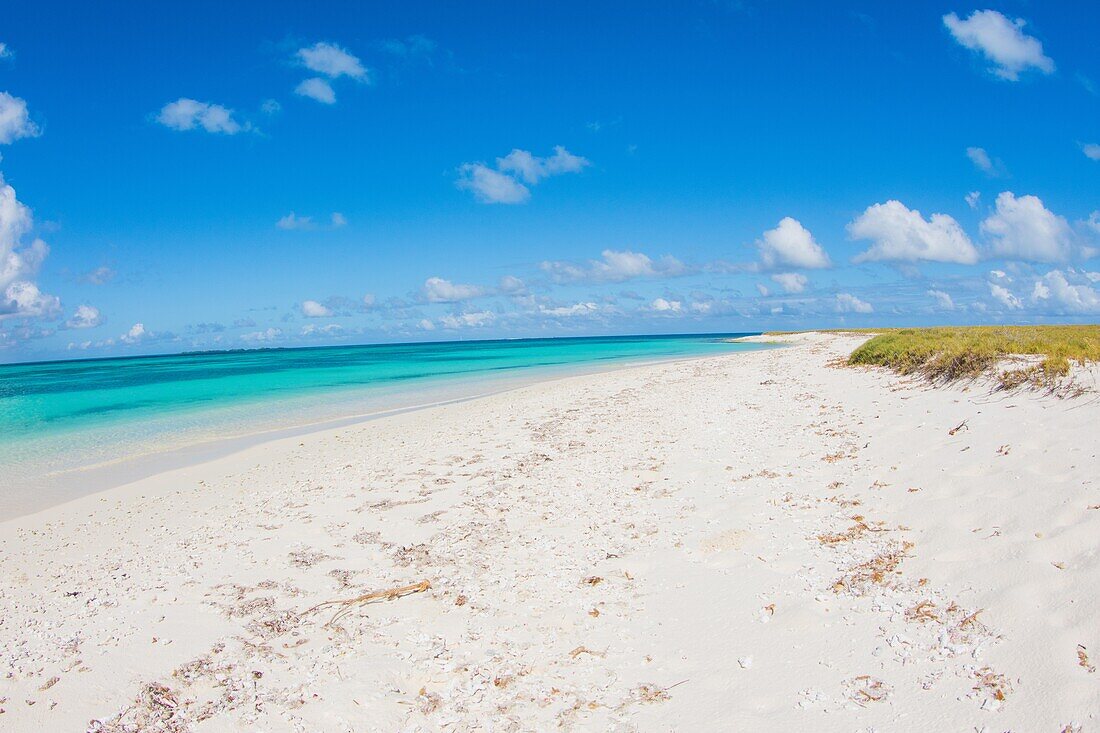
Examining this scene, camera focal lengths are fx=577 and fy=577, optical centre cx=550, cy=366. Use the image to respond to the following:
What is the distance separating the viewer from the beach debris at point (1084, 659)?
3.66 meters

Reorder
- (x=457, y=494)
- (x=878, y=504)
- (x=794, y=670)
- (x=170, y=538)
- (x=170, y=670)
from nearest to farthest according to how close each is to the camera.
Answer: (x=794, y=670), (x=170, y=670), (x=878, y=504), (x=170, y=538), (x=457, y=494)

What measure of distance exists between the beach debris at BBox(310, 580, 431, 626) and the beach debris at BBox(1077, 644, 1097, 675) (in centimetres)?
531

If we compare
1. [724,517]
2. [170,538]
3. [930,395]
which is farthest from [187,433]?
[930,395]

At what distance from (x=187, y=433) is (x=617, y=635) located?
740 inches

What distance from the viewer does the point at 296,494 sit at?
401 inches

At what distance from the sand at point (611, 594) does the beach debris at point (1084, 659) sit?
2cm

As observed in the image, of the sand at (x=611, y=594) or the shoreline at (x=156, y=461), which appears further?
the shoreline at (x=156, y=461)

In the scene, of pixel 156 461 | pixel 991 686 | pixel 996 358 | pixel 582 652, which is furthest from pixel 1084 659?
pixel 156 461

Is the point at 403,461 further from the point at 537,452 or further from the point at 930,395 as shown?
the point at 930,395

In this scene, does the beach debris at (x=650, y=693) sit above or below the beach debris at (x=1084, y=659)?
below

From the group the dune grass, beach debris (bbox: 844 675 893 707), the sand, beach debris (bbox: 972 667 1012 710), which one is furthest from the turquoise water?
the dune grass

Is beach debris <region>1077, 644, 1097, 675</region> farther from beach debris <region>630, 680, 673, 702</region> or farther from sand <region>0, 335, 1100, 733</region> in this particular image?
beach debris <region>630, 680, 673, 702</region>

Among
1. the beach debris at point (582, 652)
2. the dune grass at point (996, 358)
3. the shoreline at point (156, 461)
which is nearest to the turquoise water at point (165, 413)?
the shoreline at point (156, 461)

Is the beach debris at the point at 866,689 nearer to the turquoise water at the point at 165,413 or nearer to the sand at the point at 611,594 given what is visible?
the sand at the point at 611,594
